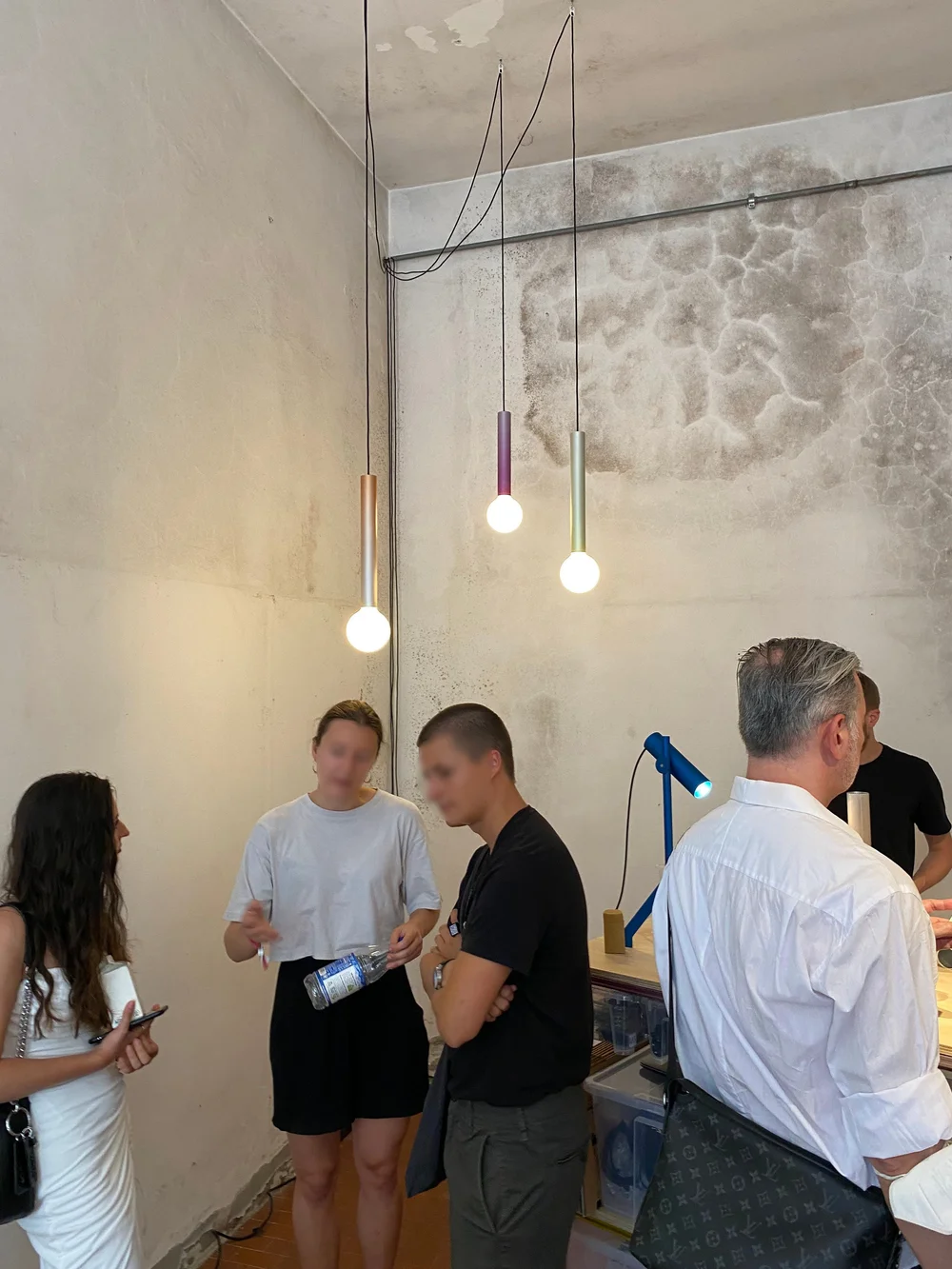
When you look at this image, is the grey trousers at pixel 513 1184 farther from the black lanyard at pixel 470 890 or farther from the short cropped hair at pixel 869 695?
the short cropped hair at pixel 869 695

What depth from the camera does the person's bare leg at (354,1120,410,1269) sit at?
2.55 meters

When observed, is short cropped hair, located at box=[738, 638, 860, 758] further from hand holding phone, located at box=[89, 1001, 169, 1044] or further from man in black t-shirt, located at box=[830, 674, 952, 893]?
man in black t-shirt, located at box=[830, 674, 952, 893]

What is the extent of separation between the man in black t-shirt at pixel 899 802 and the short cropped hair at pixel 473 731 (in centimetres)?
162

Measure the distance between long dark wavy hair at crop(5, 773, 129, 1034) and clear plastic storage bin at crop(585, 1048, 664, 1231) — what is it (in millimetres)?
1124

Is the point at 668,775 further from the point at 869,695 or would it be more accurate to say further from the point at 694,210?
the point at 694,210

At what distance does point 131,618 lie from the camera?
9.43 feet

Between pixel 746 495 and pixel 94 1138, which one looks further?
pixel 746 495

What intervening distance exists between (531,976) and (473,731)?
492 millimetres

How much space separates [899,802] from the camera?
10.7 ft

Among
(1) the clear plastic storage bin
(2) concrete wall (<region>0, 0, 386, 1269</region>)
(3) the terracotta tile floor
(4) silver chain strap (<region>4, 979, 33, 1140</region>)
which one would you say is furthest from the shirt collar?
(3) the terracotta tile floor

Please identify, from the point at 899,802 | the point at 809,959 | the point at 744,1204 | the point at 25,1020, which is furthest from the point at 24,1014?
the point at 899,802


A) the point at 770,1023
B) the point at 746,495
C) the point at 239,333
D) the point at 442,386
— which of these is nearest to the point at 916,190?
the point at 746,495

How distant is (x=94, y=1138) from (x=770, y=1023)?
1.29m

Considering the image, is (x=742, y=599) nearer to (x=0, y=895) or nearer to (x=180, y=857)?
(x=180, y=857)
